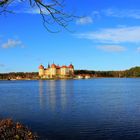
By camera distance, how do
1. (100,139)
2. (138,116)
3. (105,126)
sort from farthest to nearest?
(138,116) < (105,126) < (100,139)

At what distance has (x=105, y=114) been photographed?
34750 mm

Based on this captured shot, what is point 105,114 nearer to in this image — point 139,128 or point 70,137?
point 139,128

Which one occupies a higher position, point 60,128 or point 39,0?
point 39,0

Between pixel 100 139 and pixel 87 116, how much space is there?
10552 millimetres

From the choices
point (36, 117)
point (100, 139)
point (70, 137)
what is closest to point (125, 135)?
point (100, 139)

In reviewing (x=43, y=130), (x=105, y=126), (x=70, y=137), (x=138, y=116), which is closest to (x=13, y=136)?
(x=70, y=137)

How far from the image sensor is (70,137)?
928 inches

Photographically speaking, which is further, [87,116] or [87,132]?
[87,116]

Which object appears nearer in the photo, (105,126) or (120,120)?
(105,126)

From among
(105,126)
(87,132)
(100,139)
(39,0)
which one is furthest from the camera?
(105,126)

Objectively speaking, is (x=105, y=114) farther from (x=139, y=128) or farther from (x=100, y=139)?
(x=100, y=139)

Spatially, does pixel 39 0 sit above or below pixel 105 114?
above

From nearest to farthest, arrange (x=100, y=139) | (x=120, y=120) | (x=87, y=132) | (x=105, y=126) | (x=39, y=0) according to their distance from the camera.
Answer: (x=39, y=0), (x=100, y=139), (x=87, y=132), (x=105, y=126), (x=120, y=120)

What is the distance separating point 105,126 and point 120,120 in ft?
11.5
